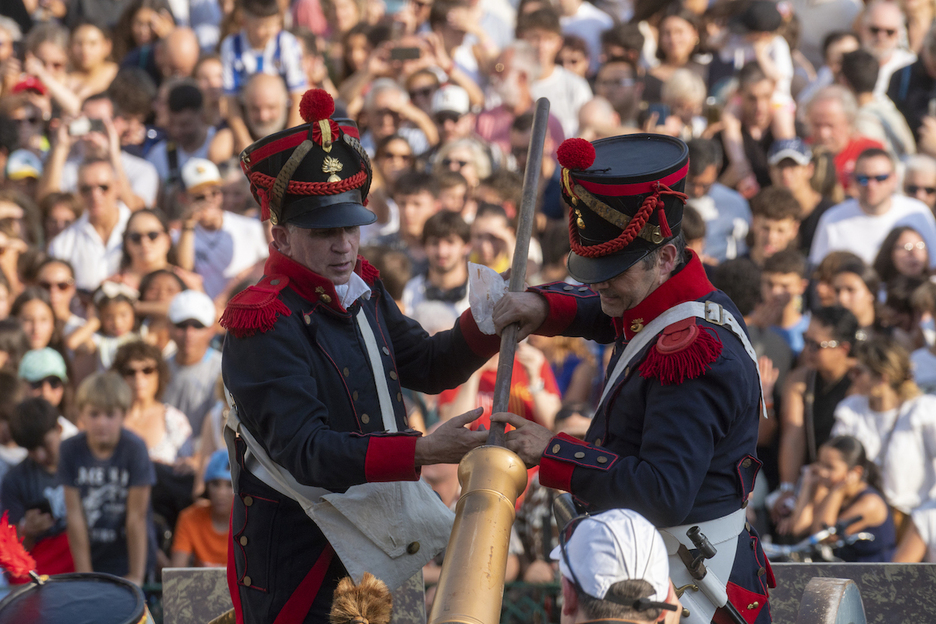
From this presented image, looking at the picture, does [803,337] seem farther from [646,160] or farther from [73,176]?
[73,176]

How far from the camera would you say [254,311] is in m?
3.41

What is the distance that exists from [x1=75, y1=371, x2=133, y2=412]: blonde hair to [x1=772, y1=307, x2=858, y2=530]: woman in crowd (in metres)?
3.76

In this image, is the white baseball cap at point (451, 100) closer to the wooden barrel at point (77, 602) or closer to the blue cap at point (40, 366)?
the blue cap at point (40, 366)

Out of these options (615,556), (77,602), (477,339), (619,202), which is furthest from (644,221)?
(77,602)

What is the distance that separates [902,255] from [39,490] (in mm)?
5590

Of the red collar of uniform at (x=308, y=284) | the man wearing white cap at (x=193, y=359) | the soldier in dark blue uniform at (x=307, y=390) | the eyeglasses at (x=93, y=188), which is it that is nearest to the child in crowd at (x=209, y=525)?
the man wearing white cap at (x=193, y=359)

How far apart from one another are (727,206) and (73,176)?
5.24 meters

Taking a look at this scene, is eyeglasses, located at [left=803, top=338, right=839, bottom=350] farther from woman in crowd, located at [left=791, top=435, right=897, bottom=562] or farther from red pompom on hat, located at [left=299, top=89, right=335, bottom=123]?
red pompom on hat, located at [left=299, top=89, right=335, bottom=123]

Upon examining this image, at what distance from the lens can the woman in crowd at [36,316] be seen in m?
7.60

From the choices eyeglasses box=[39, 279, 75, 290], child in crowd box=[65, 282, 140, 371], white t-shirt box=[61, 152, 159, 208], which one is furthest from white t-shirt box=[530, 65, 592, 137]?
eyeglasses box=[39, 279, 75, 290]

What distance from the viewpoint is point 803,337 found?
6.90 m

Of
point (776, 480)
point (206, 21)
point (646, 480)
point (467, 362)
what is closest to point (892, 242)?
point (776, 480)

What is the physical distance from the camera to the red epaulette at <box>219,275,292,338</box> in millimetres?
3396

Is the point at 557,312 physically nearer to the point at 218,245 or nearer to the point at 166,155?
the point at 218,245
